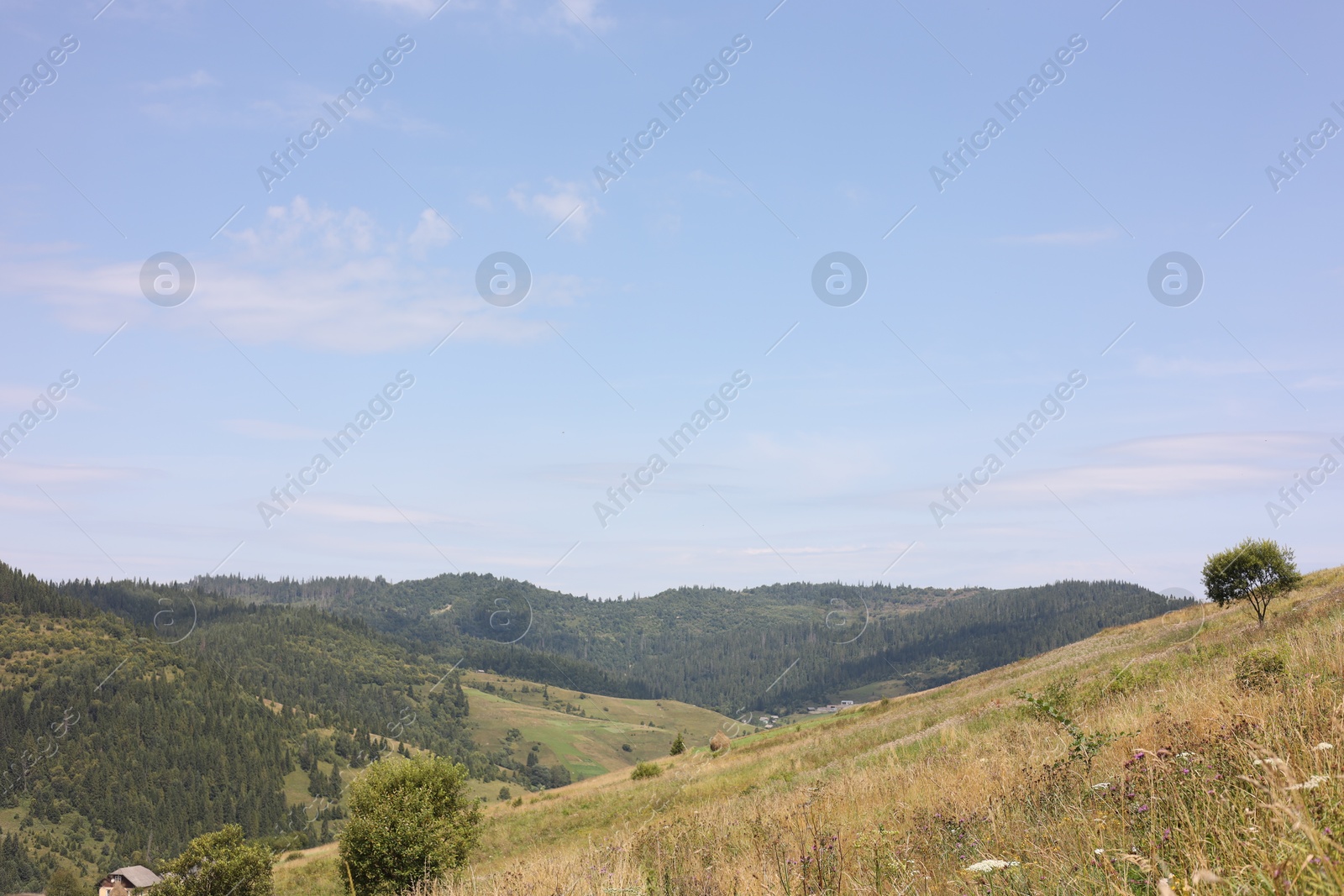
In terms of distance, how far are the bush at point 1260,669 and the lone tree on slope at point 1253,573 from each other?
32829 mm

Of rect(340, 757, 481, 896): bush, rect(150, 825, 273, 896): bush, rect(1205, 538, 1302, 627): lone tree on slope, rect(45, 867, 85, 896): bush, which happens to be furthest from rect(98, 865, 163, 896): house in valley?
rect(1205, 538, 1302, 627): lone tree on slope

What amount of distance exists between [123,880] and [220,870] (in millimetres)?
113538

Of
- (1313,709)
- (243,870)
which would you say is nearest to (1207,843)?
(1313,709)

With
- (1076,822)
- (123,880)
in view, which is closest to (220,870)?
(1076,822)

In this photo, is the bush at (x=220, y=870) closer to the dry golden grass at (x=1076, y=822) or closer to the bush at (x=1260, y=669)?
the dry golden grass at (x=1076, y=822)

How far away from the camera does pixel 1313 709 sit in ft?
22.8

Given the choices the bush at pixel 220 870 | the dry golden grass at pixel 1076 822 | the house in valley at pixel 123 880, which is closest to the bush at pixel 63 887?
the house in valley at pixel 123 880

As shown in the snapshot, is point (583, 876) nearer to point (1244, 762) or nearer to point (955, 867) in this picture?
point (955, 867)

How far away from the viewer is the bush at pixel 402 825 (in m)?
37.0

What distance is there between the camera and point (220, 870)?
6175 centimetres

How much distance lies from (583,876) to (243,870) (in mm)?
69647

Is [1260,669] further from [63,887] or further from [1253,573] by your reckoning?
[63,887]

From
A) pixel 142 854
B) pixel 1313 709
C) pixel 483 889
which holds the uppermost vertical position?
pixel 1313 709

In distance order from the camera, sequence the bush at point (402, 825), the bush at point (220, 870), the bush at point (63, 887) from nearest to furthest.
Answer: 1. the bush at point (402, 825)
2. the bush at point (220, 870)
3. the bush at point (63, 887)
